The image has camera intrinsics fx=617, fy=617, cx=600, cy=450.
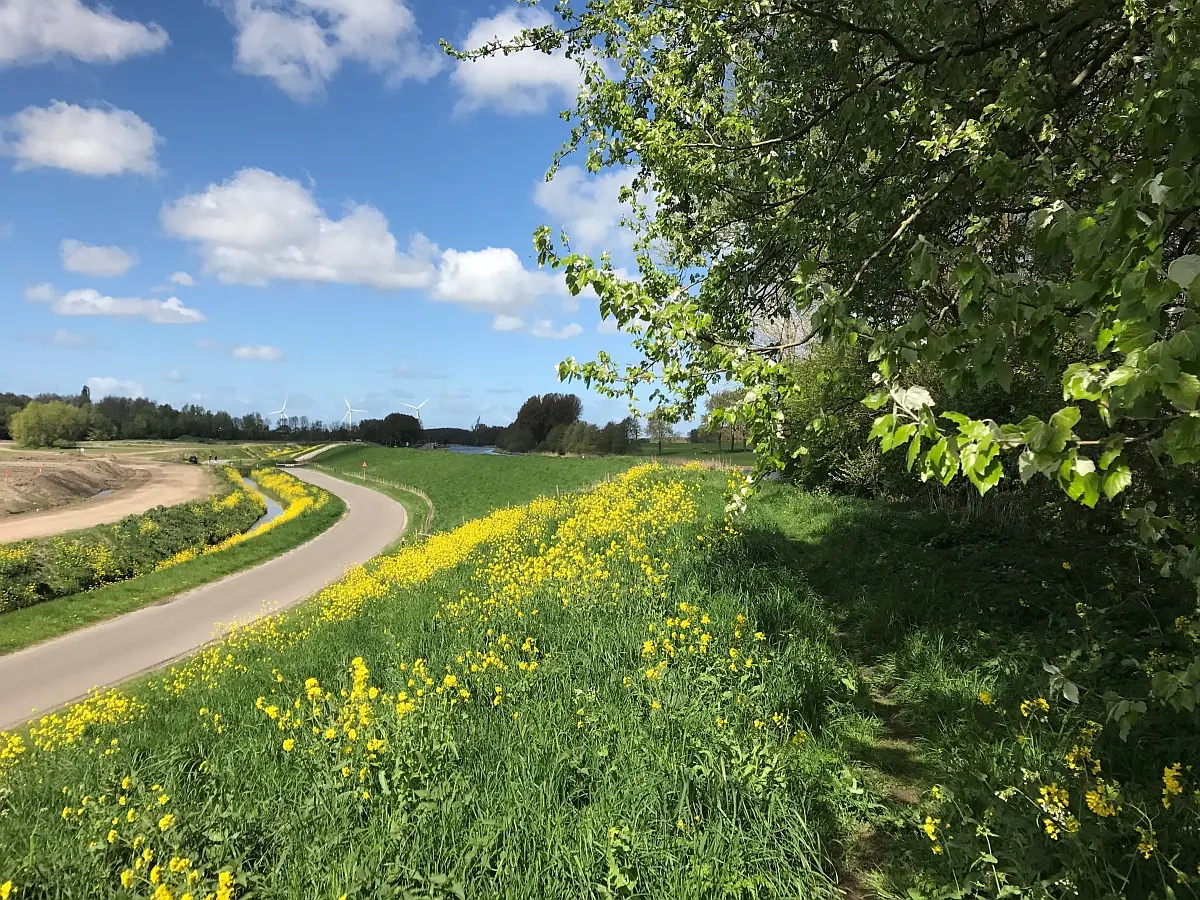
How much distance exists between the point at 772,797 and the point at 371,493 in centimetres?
5474

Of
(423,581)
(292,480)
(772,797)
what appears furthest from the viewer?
(292,480)

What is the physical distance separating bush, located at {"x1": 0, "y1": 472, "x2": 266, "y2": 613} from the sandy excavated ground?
23.3 feet

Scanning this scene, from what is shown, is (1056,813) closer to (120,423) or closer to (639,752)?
(639,752)

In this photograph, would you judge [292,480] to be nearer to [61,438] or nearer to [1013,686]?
[1013,686]

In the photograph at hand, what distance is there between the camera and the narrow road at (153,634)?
12508 mm

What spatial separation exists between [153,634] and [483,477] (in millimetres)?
34257

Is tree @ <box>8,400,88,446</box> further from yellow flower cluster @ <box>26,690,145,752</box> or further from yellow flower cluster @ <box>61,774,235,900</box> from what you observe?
yellow flower cluster @ <box>61,774,235,900</box>

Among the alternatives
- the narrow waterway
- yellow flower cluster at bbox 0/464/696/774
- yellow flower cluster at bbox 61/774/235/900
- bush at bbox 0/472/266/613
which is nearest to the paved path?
the narrow waterway

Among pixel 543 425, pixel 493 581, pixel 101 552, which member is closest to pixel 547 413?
pixel 543 425

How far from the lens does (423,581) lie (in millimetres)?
11805

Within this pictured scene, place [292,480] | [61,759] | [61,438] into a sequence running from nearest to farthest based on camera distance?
[61,759], [292,480], [61,438]

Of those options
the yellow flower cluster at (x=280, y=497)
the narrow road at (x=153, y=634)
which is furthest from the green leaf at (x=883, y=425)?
the yellow flower cluster at (x=280, y=497)

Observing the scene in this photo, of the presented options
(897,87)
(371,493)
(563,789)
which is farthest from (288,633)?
(371,493)

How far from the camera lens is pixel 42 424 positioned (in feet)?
386
